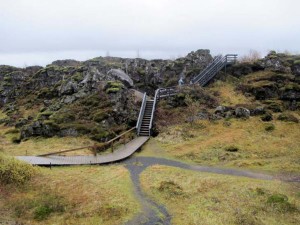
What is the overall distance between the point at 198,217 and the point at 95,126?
19307 millimetres

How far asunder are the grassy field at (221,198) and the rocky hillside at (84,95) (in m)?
12.7

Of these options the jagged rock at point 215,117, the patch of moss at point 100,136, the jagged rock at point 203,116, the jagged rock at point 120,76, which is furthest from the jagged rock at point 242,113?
the jagged rock at point 120,76

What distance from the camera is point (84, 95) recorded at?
40344mm

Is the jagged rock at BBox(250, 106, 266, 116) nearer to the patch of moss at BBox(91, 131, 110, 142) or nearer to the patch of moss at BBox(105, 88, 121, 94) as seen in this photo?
the patch of moss at BBox(105, 88, 121, 94)

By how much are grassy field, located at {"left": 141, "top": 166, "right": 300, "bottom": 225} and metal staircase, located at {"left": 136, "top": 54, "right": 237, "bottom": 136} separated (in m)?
12.4

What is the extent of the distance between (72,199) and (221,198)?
28.9 feet

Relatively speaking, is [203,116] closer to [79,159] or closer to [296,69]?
[79,159]

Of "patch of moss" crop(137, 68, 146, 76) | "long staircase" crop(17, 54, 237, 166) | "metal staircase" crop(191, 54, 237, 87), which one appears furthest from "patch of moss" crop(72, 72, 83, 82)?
"metal staircase" crop(191, 54, 237, 87)

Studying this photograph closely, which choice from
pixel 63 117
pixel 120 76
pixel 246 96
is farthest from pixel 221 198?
pixel 120 76

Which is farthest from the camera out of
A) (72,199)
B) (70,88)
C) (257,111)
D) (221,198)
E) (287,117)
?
(70,88)

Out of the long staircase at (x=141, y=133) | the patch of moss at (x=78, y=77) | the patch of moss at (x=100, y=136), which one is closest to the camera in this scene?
the long staircase at (x=141, y=133)

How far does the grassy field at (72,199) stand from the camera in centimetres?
1627

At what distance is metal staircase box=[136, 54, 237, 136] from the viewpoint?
35200mm

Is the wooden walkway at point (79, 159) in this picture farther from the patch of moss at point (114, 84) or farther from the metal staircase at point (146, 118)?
the patch of moss at point (114, 84)
